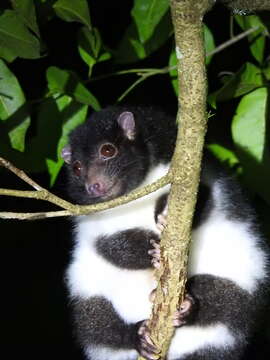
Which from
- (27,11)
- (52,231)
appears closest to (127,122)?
(27,11)

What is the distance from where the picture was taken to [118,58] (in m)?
3.91

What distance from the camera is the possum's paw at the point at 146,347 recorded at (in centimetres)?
356

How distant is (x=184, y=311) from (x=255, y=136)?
957 mm

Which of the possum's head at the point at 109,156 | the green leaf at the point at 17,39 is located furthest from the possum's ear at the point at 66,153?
the green leaf at the point at 17,39

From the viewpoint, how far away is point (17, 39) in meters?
3.27

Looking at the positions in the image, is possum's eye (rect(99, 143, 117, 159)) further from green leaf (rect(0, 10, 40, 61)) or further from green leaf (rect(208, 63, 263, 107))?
green leaf (rect(0, 10, 40, 61))

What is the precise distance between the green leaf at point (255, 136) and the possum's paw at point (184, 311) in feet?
2.23

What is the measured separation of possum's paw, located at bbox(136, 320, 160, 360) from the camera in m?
3.56

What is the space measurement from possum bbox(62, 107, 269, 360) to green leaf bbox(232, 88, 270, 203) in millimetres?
160

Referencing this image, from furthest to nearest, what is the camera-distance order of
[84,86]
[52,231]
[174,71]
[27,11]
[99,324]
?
[52,231], [99,324], [174,71], [84,86], [27,11]

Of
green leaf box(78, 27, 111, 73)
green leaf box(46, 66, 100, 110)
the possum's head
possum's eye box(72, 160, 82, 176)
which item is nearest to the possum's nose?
the possum's head

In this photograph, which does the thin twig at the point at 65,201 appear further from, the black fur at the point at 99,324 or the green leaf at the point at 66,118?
the black fur at the point at 99,324

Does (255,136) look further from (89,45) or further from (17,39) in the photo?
(17,39)

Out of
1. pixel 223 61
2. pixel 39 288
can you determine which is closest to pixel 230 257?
pixel 223 61
